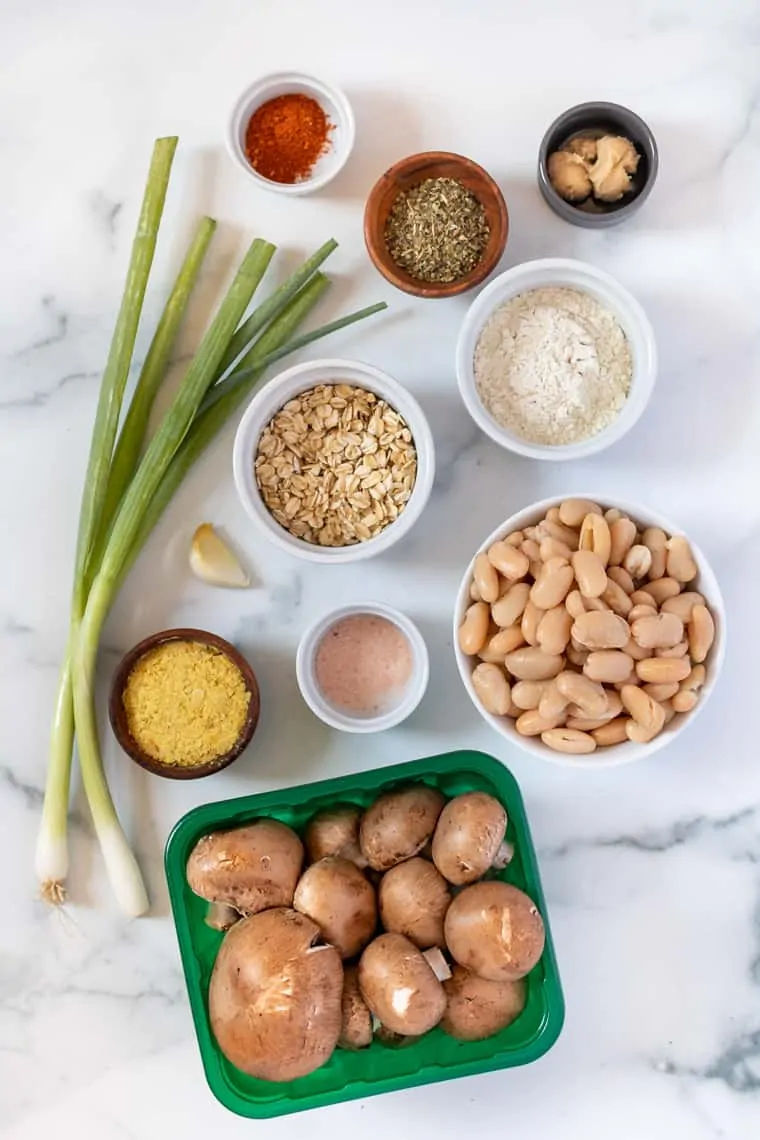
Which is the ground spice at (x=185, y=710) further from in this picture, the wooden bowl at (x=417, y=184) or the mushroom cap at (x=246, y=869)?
the wooden bowl at (x=417, y=184)

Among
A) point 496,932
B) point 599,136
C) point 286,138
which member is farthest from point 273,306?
point 496,932

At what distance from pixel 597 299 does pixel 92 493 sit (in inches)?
24.3

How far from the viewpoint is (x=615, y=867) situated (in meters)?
1.34

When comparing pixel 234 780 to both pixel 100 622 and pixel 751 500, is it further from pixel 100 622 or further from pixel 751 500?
pixel 751 500

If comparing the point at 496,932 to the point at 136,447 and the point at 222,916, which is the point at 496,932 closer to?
the point at 222,916

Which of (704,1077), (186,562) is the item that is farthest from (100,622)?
(704,1077)

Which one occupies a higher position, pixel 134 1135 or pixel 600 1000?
pixel 600 1000

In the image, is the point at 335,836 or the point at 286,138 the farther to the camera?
the point at 286,138

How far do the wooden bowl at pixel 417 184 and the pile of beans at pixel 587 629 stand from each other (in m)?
0.29

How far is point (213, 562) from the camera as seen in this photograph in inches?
53.3

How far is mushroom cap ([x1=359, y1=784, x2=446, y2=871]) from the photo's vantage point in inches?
46.4

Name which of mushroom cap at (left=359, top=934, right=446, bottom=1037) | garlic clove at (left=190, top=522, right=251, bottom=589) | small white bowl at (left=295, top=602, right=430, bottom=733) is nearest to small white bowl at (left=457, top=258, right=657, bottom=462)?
small white bowl at (left=295, top=602, right=430, bottom=733)

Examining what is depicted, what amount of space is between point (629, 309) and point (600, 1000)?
792 mm

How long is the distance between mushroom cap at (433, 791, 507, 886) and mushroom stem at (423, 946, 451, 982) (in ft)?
0.24
